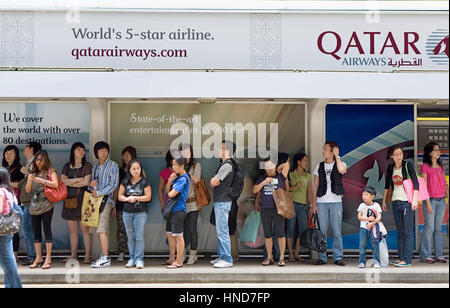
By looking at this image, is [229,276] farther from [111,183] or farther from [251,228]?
[111,183]

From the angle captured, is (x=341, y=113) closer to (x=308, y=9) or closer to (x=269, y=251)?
(x=308, y=9)

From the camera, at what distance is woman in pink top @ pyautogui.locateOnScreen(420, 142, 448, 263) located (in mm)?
9062

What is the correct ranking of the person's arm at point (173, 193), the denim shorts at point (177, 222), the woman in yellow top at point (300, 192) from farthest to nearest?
the woman in yellow top at point (300, 192), the denim shorts at point (177, 222), the person's arm at point (173, 193)

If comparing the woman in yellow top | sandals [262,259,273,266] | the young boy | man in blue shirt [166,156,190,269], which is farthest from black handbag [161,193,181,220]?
the young boy

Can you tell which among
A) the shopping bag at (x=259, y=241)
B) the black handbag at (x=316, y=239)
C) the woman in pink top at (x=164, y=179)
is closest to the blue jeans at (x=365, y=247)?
the black handbag at (x=316, y=239)

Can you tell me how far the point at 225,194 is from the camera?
8.58 m

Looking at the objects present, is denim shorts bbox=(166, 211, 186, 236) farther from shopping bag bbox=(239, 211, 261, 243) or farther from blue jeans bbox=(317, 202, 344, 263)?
blue jeans bbox=(317, 202, 344, 263)

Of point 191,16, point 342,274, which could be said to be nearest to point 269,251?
point 342,274

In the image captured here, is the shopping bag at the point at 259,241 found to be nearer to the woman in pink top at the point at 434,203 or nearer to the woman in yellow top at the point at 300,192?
the woman in yellow top at the point at 300,192

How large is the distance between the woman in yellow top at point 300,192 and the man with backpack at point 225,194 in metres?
1.01

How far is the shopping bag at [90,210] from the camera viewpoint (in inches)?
341

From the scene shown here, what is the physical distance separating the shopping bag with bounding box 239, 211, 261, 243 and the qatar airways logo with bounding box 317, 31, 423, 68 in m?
2.83
